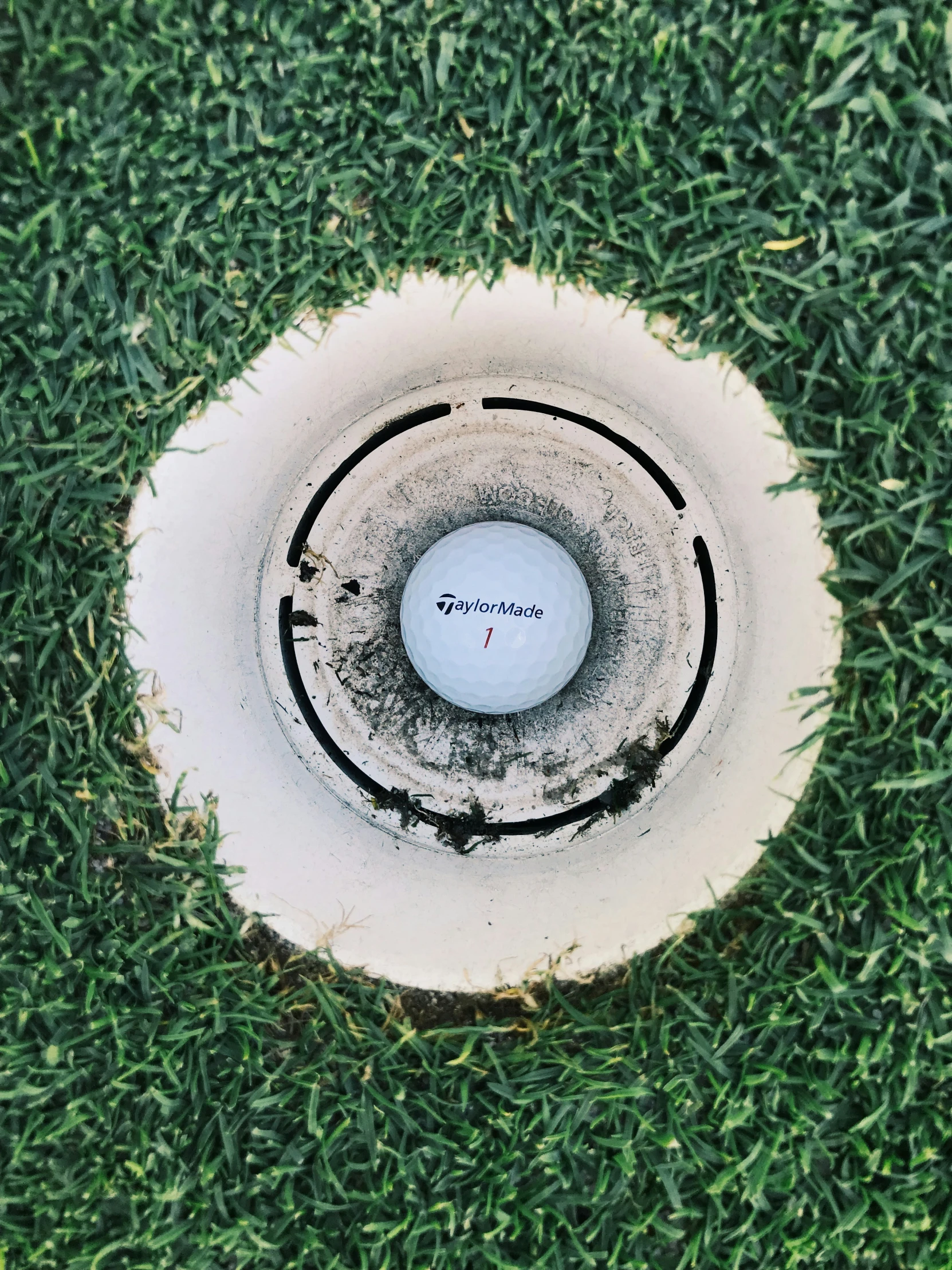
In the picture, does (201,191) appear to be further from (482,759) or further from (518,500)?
(482,759)

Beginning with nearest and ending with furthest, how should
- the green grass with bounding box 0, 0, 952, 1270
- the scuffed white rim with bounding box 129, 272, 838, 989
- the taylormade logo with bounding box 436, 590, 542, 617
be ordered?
1. the green grass with bounding box 0, 0, 952, 1270
2. the scuffed white rim with bounding box 129, 272, 838, 989
3. the taylormade logo with bounding box 436, 590, 542, 617

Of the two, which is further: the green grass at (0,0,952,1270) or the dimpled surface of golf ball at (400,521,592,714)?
the dimpled surface of golf ball at (400,521,592,714)

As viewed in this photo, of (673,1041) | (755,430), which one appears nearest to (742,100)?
(755,430)

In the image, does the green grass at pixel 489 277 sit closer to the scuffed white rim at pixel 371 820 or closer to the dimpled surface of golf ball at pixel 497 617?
the scuffed white rim at pixel 371 820

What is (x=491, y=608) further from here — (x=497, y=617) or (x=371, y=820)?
(x=371, y=820)

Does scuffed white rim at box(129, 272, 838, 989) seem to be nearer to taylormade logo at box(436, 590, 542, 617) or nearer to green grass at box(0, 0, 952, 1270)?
green grass at box(0, 0, 952, 1270)

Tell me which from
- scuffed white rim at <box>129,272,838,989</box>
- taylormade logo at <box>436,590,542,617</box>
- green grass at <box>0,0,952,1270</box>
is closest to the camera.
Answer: green grass at <box>0,0,952,1270</box>

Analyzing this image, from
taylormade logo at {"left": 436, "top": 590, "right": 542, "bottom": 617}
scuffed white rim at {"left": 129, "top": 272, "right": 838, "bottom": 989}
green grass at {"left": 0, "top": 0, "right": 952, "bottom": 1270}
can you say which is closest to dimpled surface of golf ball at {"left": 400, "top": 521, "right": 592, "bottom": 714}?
taylormade logo at {"left": 436, "top": 590, "right": 542, "bottom": 617}
